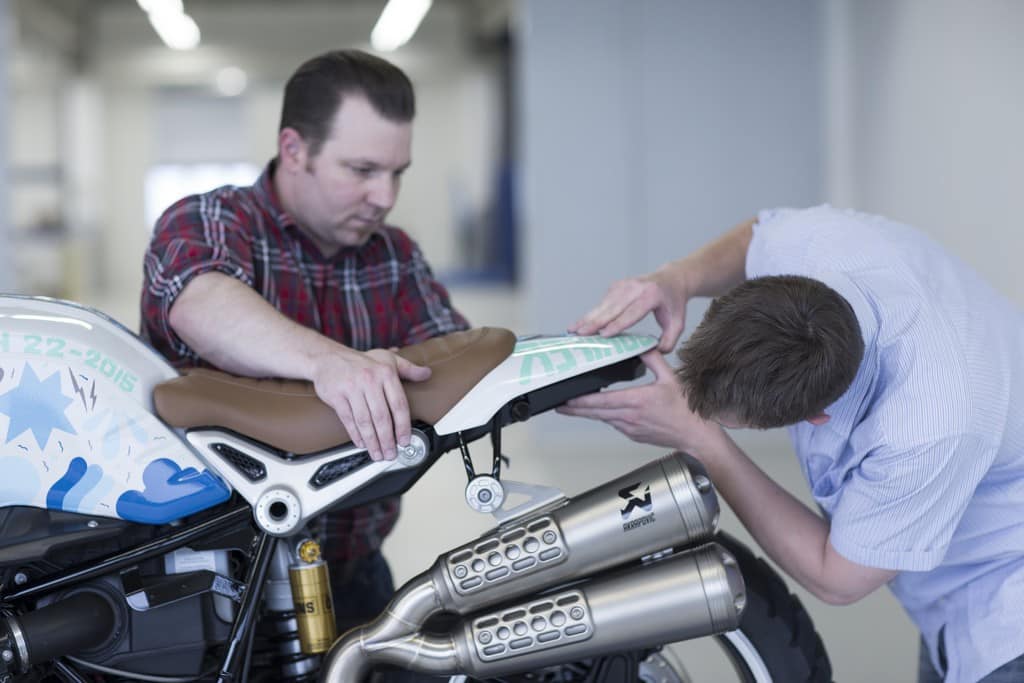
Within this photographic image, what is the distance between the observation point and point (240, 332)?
1.37 m

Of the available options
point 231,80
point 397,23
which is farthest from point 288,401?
point 231,80

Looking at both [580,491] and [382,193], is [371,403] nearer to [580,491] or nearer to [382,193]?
[382,193]

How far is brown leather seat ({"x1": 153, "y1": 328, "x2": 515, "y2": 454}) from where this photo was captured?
125 centimetres

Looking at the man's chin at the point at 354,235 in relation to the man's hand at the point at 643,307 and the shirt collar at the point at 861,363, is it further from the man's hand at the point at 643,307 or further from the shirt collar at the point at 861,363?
the shirt collar at the point at 861,363

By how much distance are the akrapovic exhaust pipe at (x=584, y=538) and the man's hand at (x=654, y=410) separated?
0.10 metres

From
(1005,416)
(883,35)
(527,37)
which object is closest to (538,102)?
(527,37)

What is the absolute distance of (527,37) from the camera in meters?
5.09

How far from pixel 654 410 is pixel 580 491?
8.94ft

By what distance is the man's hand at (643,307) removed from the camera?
143cm

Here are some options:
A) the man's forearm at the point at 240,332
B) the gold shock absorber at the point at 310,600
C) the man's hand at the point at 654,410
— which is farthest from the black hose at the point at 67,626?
the man's hand at the point at 654,410

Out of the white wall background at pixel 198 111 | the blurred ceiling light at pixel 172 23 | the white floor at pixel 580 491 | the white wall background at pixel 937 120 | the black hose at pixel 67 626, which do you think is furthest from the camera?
the white wall background at pixel 198 111

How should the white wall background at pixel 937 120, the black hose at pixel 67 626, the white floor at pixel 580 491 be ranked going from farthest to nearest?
the white wall background at pixel 937 120 < the white floor at pixel 580 491 < the black hose at pixel 67 626

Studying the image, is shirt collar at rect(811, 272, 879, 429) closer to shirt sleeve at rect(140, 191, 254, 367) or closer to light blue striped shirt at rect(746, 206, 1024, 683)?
light blue striped shirt at rect(746, 206, 1024, 683)

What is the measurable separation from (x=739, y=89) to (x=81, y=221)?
10469 millimetres
